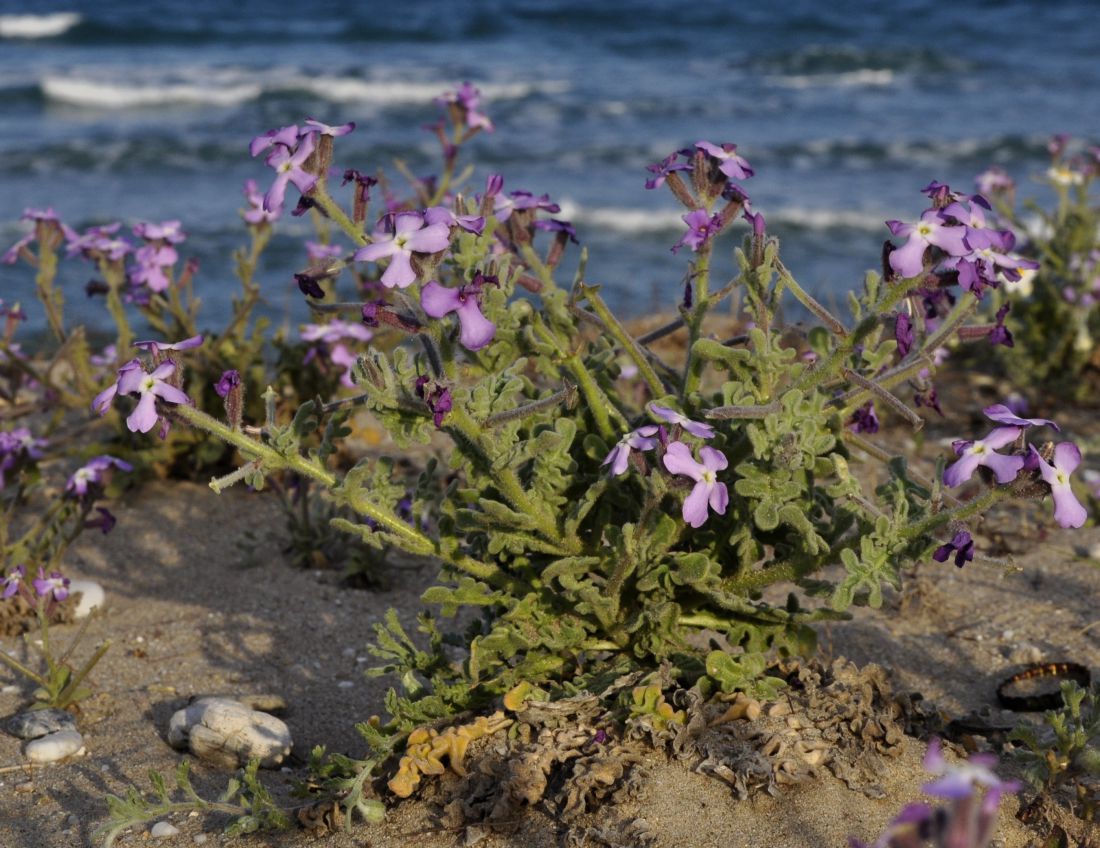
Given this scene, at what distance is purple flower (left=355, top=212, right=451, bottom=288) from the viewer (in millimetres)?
2551

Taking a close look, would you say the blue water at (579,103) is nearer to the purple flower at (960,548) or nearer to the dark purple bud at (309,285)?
the dark purple bud at (309,285)

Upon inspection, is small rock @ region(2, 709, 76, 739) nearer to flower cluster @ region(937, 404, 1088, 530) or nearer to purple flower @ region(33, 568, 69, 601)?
purple flower @ region(33, 568, 69, 601)

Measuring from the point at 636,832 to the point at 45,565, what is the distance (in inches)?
94.8

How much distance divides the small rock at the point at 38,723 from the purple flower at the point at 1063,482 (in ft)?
8.02

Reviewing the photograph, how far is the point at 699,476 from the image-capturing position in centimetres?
264

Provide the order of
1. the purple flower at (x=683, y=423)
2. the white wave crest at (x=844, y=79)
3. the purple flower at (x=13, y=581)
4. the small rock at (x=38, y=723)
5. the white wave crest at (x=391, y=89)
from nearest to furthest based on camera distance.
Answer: the purple flower at (x=683, y=423), the small rock at (x=38, y=723), the purple flower at (x=13, y=581), the white wave crest at (x=391, y=89), the white wave crest at (x=844, y=79)

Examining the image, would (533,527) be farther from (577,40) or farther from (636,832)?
(577,40)

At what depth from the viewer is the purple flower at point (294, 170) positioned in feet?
9.11

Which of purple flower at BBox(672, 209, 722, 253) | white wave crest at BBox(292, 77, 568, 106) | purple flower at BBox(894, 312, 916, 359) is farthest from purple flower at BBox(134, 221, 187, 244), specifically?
white wave crest at BBox(292, 77, 568, 106)

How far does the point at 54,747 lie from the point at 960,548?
2.21 meters

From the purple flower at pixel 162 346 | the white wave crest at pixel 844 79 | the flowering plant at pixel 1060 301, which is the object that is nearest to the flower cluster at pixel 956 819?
the purple flower at pixel 162 346

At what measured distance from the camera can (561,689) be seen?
3.12m

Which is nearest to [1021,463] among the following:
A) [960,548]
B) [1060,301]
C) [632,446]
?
[960,548]

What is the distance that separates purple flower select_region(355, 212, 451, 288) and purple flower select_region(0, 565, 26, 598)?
1976 millimetres
